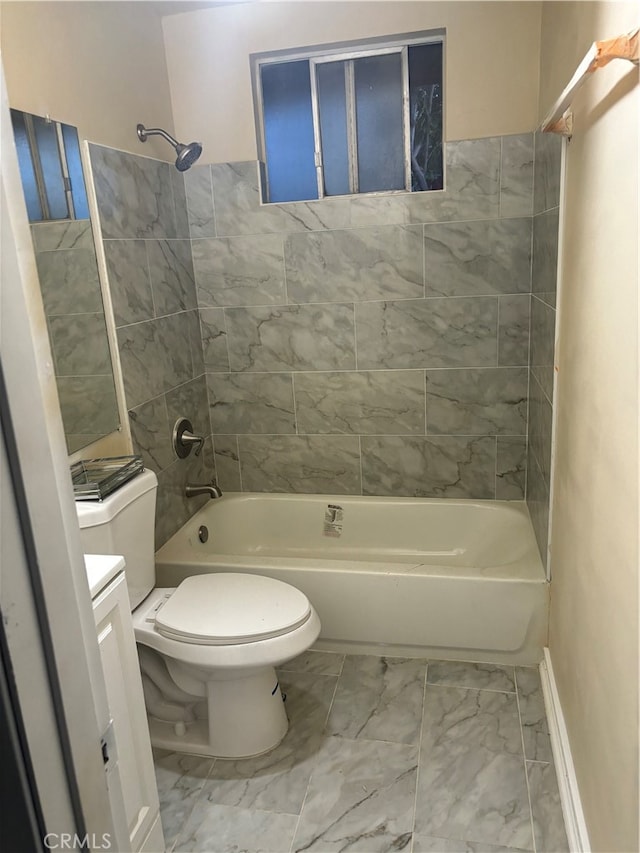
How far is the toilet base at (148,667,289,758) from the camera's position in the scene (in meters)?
1.99

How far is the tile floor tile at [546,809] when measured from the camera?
1643mm

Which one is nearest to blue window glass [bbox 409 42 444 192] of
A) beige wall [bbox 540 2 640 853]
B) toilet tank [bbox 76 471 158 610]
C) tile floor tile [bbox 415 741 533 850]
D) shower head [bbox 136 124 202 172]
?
beige wall [bbox 540 2 640 853]

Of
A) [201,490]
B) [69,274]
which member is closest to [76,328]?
[69,274]

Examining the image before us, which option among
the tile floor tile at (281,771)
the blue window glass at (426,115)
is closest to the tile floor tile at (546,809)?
the tile floor tile at (281,771)

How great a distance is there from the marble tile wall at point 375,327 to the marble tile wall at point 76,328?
1.79ft

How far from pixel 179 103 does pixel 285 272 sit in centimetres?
86

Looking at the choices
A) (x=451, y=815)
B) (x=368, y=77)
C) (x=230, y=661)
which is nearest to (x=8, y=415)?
(x=230, y=661)

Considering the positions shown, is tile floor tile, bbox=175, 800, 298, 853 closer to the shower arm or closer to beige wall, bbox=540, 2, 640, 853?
beige wall, bbox=540, 2, 640, 853

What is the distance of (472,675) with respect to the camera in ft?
7.63

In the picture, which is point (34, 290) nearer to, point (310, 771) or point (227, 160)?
point (310, 771)

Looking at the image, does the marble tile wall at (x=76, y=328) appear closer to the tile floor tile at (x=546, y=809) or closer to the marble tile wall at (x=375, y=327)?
the marble tile wall at (x=375, y=327)

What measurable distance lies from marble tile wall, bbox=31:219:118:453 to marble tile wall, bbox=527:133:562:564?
1551mm

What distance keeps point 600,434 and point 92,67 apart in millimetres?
2025

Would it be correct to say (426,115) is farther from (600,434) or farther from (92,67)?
(600,434)
